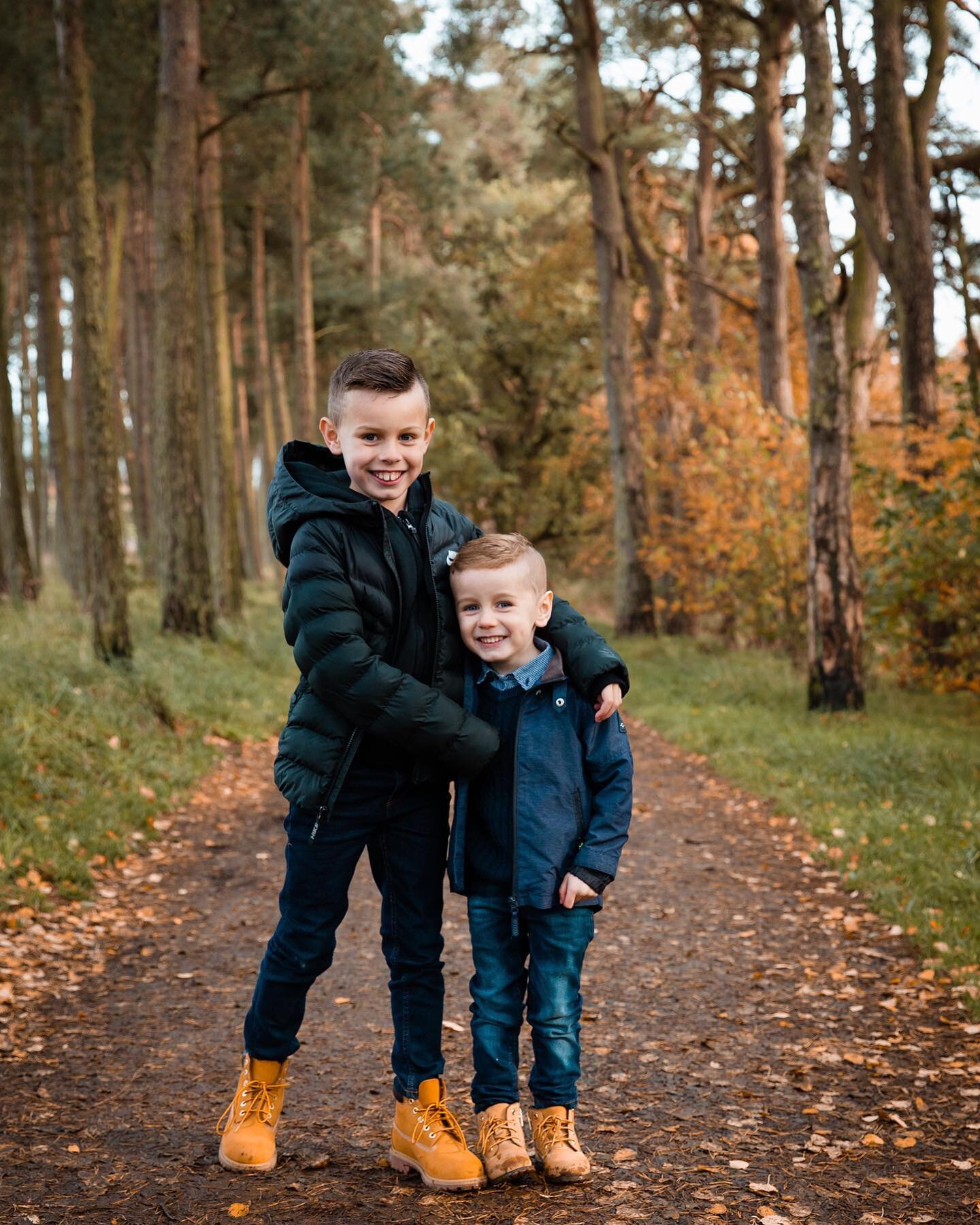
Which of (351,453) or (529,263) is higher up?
(529,263)

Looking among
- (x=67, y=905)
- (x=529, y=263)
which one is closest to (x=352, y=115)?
(x=529, y=263)

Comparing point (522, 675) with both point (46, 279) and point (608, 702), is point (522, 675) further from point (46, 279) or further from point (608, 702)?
point (46, 279)

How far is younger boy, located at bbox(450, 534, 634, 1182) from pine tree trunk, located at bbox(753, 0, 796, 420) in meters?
14.2

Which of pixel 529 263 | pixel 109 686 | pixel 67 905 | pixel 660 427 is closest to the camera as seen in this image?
pixel 67 905

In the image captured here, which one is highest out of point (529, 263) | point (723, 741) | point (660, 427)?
point (529, 263)

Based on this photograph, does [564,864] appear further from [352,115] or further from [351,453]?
[352,115]

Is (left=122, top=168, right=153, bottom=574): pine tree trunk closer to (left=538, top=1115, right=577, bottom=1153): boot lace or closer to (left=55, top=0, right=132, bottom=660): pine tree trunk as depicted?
(left=55, top=0, right=132, bottom=660): pine tree trunk

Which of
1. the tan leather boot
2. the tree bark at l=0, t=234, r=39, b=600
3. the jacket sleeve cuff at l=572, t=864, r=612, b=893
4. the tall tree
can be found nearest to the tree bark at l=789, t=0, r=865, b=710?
the jacket sleeve cuff at l=572, t=864, r=612, b=893

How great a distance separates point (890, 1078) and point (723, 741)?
20.0 ft

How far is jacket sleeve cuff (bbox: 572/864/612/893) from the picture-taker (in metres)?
2.96

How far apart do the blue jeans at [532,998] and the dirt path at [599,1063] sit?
27cm

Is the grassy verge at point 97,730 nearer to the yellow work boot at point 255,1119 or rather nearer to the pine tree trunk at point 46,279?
the yellow work boot at point 255,1119

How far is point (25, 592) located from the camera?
50.7 ft

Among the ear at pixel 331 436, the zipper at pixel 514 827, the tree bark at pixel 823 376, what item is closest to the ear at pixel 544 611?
the zipper at pixel 514 827
